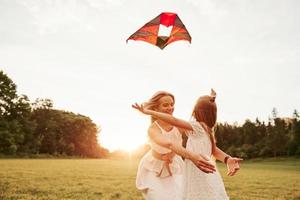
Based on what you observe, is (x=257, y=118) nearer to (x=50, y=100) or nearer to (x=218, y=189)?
(x=50, y=100)

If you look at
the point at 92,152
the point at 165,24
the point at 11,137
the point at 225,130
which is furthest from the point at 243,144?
the point at 165,24

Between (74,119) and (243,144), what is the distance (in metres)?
50.1

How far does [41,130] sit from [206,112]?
99.2 metres

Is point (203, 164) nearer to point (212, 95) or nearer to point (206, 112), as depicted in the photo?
point (206, 112)

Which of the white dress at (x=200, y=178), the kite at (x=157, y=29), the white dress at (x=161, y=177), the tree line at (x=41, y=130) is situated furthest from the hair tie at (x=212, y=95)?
the tree line at (x=41, y=130)

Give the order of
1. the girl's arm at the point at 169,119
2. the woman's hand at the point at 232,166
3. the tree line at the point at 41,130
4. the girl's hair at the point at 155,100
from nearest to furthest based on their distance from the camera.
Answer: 1. the girl's arm at the point at 169,119
2. the woman's hand at the point at 232,166
3. the girl's hair at the point at 155,100
4. the tree line at the point at 41,130

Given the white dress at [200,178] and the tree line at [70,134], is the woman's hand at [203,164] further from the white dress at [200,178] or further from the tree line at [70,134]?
the tree line at [70,134]

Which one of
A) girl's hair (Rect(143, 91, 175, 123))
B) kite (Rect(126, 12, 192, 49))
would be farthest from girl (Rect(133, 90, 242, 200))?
kite (Rect(126, 12, 192, 49))

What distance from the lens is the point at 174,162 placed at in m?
5.57

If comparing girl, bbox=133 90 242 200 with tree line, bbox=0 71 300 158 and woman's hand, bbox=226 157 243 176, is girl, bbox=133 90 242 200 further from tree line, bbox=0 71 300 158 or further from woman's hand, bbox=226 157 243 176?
tree line, bbox=0 71 300 158

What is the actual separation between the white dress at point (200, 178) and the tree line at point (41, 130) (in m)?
66.5

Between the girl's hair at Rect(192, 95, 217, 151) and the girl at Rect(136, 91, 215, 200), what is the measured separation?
1008 millimetres

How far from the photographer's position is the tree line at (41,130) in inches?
2677

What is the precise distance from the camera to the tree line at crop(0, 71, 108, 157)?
68.0 metres
